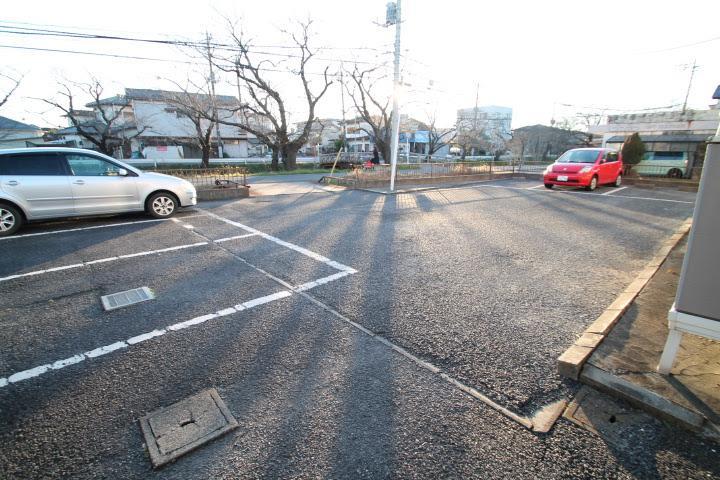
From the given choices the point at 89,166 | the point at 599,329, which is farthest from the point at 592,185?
the point at 89,166

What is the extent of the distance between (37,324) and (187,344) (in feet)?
5.37

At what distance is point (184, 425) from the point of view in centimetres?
197

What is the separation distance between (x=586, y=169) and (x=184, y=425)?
47.1 feet

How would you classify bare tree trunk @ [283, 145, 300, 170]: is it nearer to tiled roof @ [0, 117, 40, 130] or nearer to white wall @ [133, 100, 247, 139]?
white wall @ [133, 100, 247, 139]

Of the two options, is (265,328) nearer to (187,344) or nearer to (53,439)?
(187,344)

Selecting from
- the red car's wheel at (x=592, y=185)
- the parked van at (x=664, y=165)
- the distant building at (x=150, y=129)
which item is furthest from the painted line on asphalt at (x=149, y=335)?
the distant building at (x=150, y=129)

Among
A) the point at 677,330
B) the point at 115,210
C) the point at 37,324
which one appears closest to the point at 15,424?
the point at 37,324

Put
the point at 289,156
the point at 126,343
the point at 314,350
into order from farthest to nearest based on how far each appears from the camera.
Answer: the point at 289,156
the point at 126,343
the point at 314,350

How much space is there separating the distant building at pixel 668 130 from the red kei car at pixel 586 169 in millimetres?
8713

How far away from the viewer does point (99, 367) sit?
2504mm

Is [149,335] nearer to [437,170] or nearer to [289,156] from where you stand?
[437,170]

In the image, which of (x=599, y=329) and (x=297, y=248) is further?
(x=297, y=248)

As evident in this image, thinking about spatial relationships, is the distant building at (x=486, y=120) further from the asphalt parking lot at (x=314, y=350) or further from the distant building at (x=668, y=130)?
the asphalt parking lot at (x=314, y=350)

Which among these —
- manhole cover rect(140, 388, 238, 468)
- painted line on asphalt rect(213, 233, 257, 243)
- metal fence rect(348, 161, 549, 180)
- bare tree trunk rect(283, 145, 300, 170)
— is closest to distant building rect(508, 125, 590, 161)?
metal fence rect(348, 161, 549, 180)
